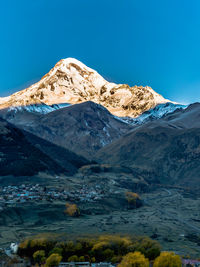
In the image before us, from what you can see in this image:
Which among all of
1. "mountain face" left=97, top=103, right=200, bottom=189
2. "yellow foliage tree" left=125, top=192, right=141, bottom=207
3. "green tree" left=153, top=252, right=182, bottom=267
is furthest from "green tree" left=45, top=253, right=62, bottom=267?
"mountain face" left=97, top=103, right=200, bottom=189

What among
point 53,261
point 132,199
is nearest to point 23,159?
point 132,199

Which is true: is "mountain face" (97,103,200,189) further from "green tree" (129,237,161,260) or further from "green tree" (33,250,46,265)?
"green tree" (33,250,46,265)

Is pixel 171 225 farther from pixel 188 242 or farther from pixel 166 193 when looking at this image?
pixel 166 193

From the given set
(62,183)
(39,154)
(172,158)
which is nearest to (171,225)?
(62,183)

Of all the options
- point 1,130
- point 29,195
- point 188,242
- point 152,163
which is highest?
point 1,130

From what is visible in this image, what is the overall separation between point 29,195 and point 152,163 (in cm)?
11215

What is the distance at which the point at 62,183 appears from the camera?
96562mm

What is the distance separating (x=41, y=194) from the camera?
76.6 meters

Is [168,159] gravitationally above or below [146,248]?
above

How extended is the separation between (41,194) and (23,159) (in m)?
39.7

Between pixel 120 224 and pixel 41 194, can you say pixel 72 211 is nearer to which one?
pixel 120 224

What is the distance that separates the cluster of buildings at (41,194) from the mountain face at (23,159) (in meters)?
17.7

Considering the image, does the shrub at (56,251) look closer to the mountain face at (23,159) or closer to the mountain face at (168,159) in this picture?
the mountain face at (23,159)

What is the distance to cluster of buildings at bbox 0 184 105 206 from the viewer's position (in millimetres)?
70000
